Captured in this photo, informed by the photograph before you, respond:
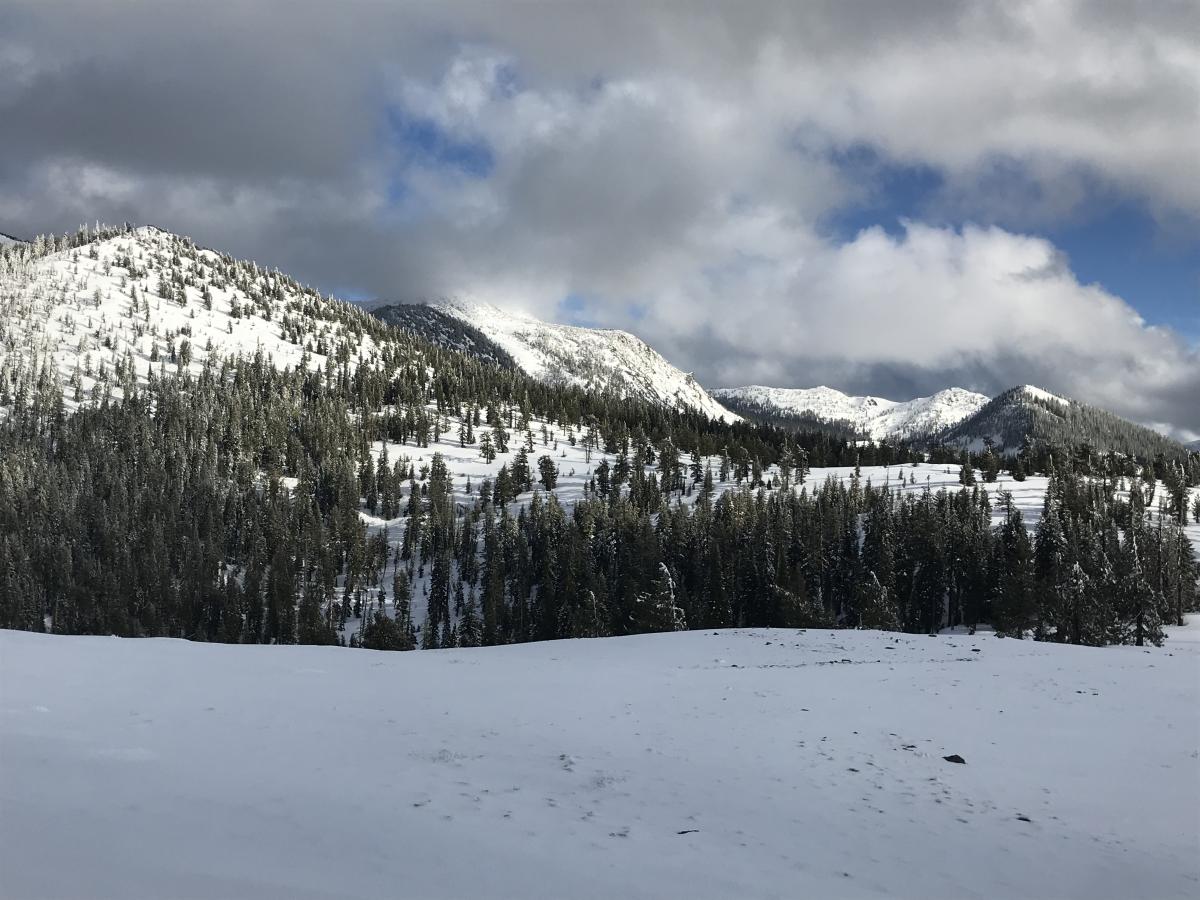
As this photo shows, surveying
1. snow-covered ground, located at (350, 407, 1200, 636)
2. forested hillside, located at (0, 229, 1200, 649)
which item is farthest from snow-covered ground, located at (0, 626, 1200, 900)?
snow-covered ground, located at (350, 407, 1200, 636)

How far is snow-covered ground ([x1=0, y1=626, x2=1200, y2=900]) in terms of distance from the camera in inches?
310

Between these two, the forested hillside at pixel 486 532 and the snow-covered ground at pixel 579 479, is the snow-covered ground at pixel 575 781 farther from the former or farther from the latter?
the snow-covered ground at pixel 579 479

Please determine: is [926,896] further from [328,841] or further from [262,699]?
[262,699]

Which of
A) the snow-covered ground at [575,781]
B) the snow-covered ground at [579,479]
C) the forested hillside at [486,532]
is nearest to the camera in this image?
the snow-covered ground at [575,781]

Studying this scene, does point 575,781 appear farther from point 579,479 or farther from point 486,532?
point 579,479

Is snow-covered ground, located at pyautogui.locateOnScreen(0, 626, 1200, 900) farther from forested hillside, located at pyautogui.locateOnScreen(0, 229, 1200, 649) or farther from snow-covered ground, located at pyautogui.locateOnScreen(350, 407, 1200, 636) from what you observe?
snow-covered ground, located at pyautogui.locateOnScreen(350, 407, 1200, 636)

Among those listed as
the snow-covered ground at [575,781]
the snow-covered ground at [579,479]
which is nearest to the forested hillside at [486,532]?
the snow-covered ground at [579,479]

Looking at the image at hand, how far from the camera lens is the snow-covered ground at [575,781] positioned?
25.9 ft

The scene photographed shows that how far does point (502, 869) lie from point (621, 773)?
4.78 m

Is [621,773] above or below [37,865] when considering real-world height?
below

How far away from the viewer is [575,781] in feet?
38.3

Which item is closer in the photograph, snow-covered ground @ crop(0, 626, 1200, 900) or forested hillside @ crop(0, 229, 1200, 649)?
snow-covered ground @ crop(0, 626, 1200, 900)

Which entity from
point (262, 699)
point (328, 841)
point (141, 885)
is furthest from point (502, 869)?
point (262, 699)

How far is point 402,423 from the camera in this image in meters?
193
